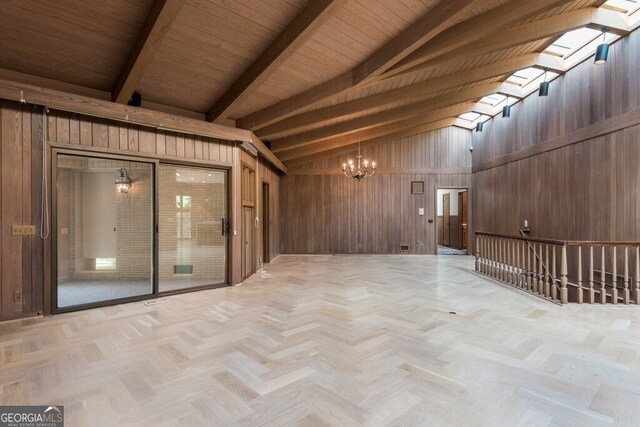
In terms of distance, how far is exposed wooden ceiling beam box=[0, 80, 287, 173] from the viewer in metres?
3.08

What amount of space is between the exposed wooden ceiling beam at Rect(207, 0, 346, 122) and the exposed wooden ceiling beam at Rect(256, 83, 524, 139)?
1.40 m

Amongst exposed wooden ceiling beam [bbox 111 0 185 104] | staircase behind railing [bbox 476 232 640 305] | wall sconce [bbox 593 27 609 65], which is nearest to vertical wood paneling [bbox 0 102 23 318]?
exposed wooden ceiling beam [bbox 111 0 185 104]

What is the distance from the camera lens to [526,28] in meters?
3.75

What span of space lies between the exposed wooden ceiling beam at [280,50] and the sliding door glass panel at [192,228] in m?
1.44

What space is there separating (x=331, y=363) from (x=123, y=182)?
4.90 metres

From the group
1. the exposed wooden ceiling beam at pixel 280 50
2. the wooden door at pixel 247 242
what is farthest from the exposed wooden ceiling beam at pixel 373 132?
the exposed wooden ceiling beam at pixel 280 50

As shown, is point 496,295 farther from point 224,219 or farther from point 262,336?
point 224,219

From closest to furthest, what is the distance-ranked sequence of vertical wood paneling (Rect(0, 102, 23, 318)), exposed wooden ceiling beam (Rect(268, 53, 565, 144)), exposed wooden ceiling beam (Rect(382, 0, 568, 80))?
exposed wooden ceiling beam (Rect(382, 0, 568, 80))
vertical wood paneling (Rect(0, 102, 23, 318))
exposed wooden ceiling beam (Rect(268, 53, 565, 144))

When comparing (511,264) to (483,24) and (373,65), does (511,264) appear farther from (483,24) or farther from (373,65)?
(373,65)

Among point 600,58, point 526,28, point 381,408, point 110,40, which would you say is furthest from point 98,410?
point 600,58

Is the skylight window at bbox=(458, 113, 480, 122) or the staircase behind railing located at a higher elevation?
the skylight window at bbox=(458, 113, 480, 122)

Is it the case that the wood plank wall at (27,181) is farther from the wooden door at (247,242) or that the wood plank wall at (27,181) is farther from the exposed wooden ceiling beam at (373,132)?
the exposed wooden ceiling beam at (373,132)

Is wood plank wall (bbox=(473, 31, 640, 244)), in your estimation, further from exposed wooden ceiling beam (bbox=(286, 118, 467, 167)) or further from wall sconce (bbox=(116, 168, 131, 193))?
wall sconce (bbox=(116, 168, 131, 193))

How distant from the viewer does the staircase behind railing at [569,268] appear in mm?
3887
